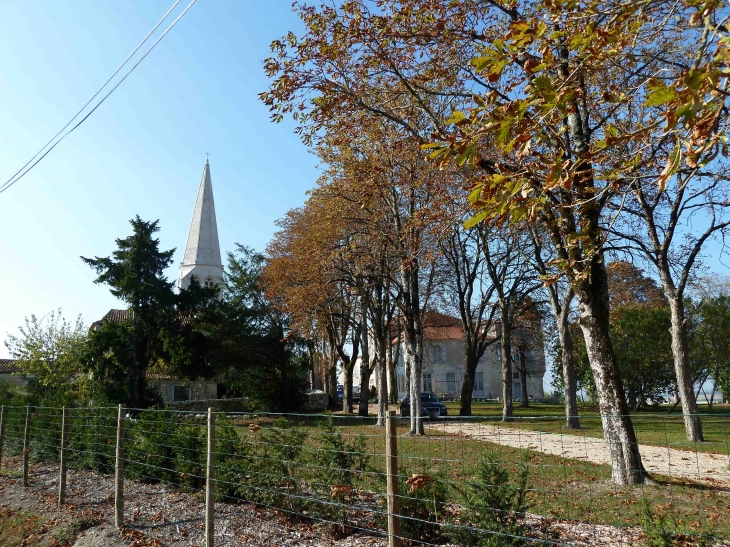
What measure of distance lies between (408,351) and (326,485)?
1524cm

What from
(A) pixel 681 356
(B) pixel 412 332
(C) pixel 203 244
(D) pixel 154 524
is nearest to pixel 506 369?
(B) pixel 412 332

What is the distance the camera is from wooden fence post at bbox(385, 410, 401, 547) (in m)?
4.43

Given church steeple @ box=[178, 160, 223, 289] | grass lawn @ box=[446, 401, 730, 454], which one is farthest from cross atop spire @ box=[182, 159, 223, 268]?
grass lawn @ box=[446, 401, 730, 454]

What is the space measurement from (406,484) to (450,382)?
63387 millimetres

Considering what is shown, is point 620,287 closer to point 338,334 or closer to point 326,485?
point 338,334

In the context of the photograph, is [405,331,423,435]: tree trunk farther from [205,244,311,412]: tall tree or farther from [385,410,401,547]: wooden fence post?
[385,410,401,547]: wooden fence post

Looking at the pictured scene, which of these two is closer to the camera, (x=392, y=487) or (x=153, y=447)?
(x=392, y=487)

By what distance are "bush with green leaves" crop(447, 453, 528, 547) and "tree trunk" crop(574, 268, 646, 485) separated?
450cm

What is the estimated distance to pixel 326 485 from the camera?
642cm

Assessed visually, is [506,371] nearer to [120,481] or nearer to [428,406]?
[428,406]

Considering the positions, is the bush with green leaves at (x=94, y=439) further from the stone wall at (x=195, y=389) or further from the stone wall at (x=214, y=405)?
the stone wall at (x=195, y=389)

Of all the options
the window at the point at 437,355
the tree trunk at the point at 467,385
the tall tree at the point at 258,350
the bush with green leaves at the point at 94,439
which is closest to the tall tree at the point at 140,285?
the tall tree at the point at 258,350

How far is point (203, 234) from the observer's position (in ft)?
217

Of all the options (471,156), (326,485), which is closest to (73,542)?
(326,485)
